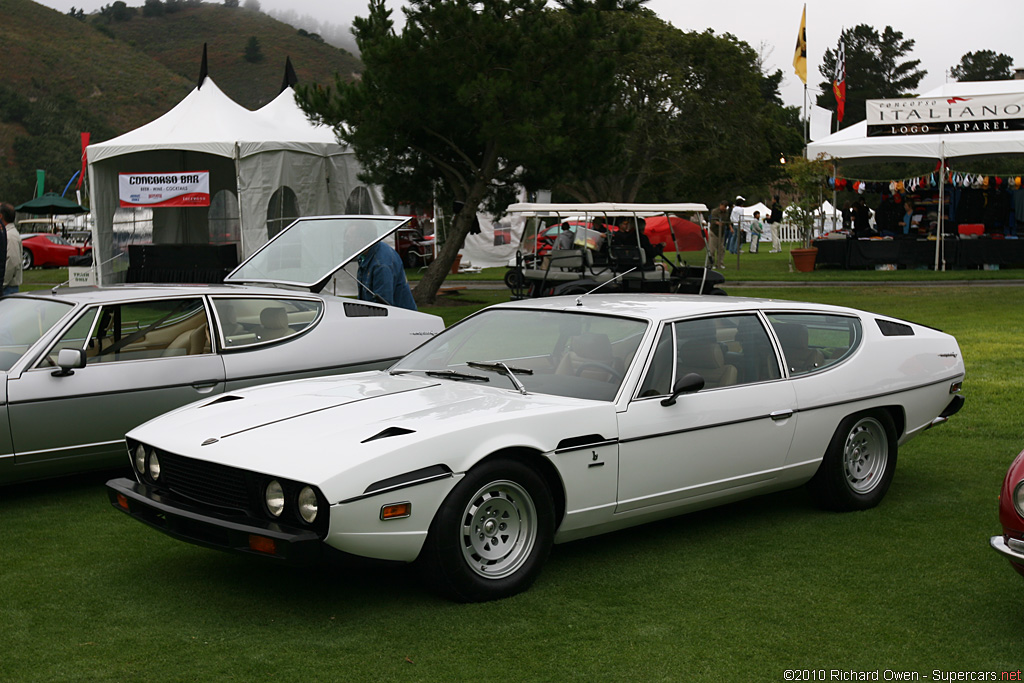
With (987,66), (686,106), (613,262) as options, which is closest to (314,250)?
(613,262)

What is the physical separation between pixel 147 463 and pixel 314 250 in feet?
12.8

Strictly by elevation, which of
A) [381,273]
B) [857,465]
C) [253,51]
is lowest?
[857,465]

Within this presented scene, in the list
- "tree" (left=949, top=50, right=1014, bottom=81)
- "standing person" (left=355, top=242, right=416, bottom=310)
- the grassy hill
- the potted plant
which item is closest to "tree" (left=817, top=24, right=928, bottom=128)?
"tree" (left=949, top=50, right=1014, bottom=81)

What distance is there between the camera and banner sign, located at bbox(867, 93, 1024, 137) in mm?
24156

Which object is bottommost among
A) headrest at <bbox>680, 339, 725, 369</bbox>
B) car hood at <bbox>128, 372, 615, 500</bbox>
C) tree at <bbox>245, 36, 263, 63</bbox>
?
car hood at <bbox>128, 372, 615, 500</bbox>

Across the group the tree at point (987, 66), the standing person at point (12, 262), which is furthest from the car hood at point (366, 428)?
the tree at point (987, 66)

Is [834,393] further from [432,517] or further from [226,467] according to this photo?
[226,467]

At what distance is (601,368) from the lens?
4.98 meters

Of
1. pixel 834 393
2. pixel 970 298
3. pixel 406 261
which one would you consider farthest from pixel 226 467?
pixel 406 261

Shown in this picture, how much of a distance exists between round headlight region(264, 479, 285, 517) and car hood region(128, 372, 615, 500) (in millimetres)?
76

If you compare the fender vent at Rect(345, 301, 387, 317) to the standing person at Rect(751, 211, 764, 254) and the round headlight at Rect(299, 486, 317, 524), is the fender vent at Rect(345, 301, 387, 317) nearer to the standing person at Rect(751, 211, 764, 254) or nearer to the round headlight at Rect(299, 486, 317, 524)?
the round headlight at Rect(299, 486, 317, 524)

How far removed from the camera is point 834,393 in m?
5.50

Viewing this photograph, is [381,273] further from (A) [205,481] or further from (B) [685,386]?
(A) [205,481]

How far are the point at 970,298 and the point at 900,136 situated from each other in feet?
28.0
